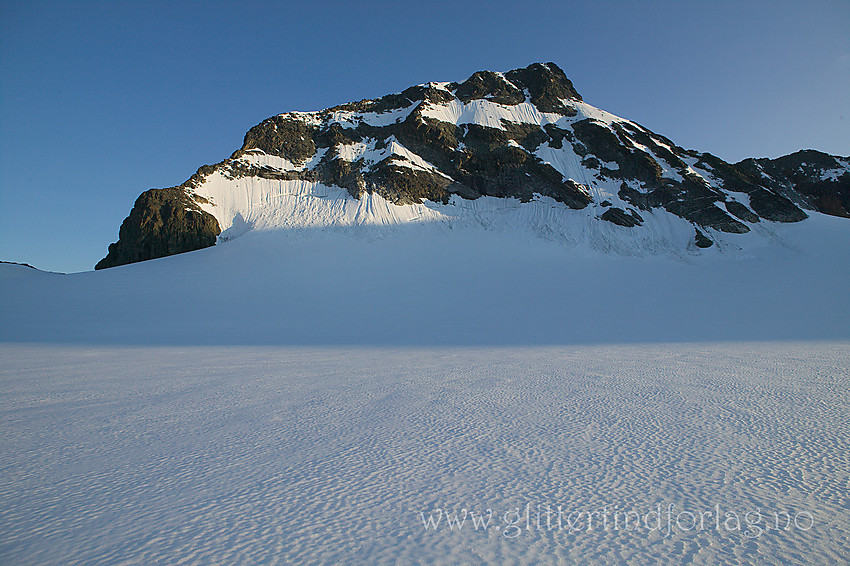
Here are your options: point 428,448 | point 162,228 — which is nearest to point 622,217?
point 428,448

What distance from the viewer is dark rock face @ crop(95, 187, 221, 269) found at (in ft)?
74.5

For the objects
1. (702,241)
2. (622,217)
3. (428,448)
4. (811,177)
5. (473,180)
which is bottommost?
(428,448)

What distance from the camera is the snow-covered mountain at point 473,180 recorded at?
24156 mm

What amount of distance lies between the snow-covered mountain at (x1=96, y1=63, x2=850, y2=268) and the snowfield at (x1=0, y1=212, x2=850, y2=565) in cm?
1664

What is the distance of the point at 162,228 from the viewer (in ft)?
74.9

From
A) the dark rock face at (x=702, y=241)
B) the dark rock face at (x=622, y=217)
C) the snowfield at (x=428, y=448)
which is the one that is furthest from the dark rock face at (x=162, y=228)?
the dark rock face at (x=702, y=241)

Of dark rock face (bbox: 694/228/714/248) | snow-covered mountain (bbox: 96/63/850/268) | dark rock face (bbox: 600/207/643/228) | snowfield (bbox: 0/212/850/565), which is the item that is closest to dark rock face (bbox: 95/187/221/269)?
snow-covered mountain (bbox: 96/63/850/268)

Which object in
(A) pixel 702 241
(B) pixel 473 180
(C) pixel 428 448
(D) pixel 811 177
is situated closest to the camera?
(C) pixel 428 448

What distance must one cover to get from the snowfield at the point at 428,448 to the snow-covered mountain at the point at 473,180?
1664 cm

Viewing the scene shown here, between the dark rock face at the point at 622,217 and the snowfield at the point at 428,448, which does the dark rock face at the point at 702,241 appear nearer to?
the dark rock face at the point at 622,217

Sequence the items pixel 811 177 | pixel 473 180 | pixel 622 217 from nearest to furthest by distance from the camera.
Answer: pixel 622 217 < pixel 473 180 < pixel 811 177

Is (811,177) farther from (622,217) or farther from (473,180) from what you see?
(473,180)

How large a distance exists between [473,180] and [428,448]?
96.2 ft

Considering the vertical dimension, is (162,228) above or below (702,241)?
above
